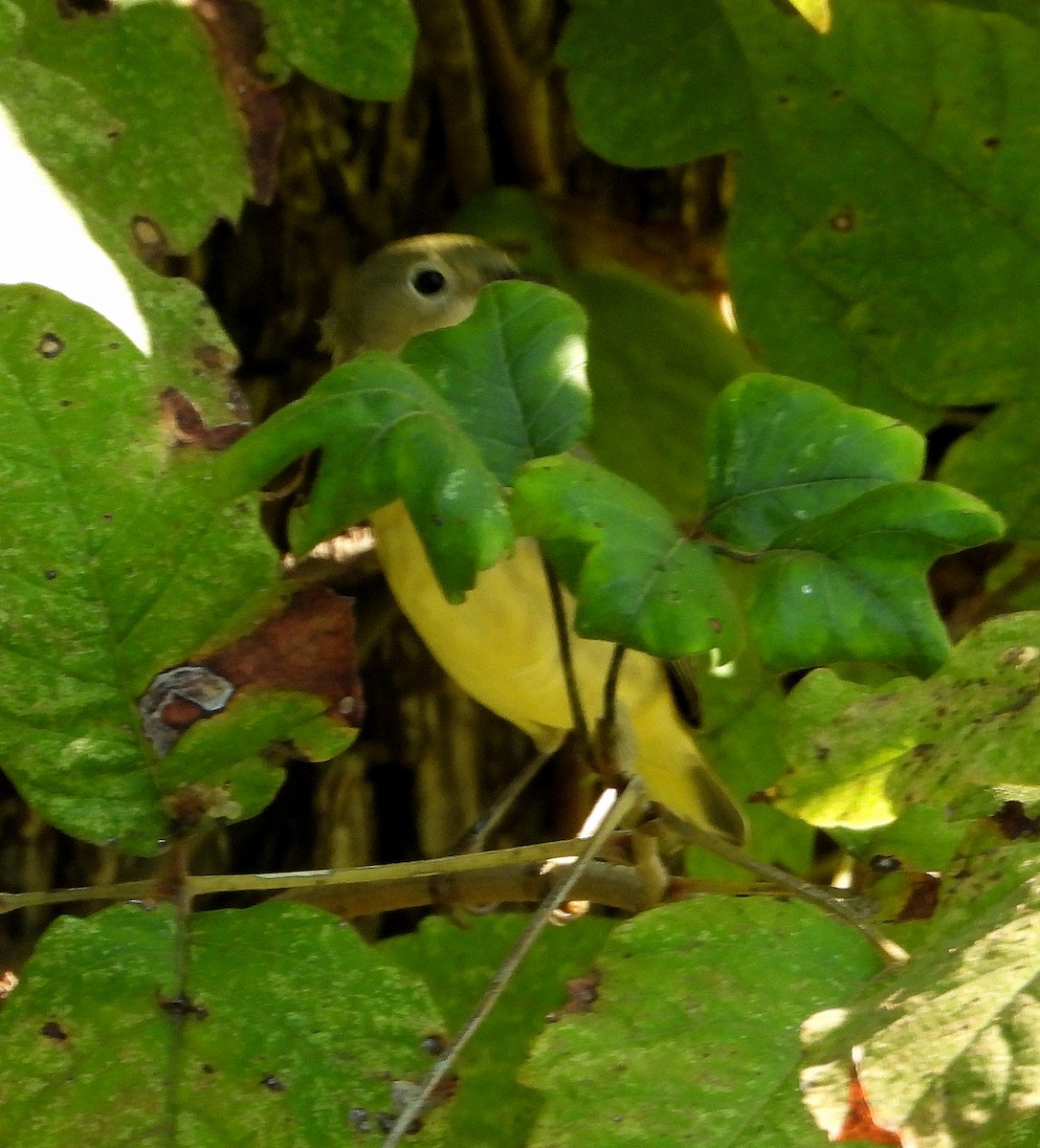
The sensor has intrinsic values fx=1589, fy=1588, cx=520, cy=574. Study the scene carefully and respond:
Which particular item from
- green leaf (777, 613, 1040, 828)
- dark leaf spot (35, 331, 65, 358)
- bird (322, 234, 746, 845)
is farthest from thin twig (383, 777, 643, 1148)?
bird (322, 234, 746, 845)

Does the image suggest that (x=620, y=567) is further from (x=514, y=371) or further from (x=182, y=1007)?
(x=182, y=1007)

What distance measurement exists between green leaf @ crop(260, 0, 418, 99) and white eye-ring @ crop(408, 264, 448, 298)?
0.78 m

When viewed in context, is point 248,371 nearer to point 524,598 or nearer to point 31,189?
point 524,598

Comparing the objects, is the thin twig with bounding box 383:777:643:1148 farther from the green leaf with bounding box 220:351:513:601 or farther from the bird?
the bird

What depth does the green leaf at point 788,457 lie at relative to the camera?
960 millimetres

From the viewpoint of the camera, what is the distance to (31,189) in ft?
3.67

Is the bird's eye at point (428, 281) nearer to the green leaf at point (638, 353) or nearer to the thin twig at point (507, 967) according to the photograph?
the green leaf at point (638, 353)

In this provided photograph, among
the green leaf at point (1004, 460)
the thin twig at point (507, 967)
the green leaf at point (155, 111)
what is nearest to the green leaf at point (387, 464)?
the thin twig at point (507, 967)

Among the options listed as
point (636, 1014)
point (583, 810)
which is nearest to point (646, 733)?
point (583, 810)

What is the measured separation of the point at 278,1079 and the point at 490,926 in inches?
21.3

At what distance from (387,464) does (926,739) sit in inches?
15.5

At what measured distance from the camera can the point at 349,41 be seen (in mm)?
1396

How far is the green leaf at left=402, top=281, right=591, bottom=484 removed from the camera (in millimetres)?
993

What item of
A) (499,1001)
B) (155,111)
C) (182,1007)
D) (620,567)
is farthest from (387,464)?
(499,1001)
